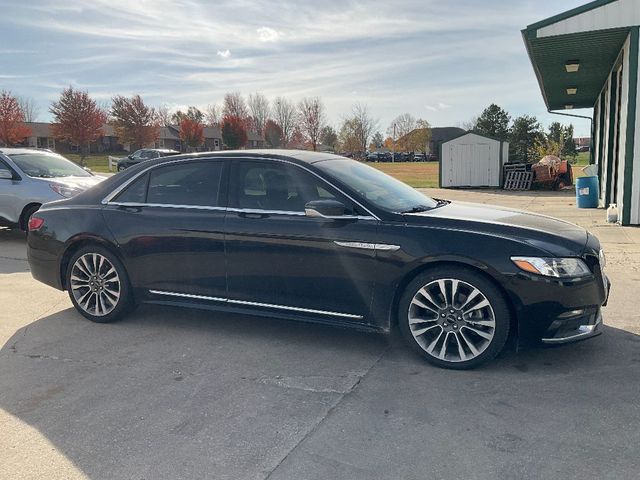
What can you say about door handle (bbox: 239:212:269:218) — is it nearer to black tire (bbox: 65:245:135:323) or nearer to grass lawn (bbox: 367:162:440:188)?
black tire (bbox: 65:245:135:323)

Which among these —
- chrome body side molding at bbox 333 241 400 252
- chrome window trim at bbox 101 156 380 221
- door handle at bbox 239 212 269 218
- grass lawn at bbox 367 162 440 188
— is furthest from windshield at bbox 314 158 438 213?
grass lawn at bbox 367 162 440 188

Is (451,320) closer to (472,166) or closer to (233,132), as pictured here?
(472,166)

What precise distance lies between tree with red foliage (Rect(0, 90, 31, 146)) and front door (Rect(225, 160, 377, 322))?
54.9 metres

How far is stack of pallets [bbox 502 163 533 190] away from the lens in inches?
870

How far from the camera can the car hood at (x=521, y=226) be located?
3.79 m

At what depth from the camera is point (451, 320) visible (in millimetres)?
3879

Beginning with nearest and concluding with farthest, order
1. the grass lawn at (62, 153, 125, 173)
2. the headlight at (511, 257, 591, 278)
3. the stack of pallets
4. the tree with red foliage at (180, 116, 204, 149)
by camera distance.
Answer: the headlight at (511, 257, 591, 278) → the stack of pallets → the grass lawn at (62, 153, 125, 173) → the tree with red foliage at (180, 116, 204, 149)

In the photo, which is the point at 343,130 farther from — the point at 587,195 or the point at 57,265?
the point at 57,265

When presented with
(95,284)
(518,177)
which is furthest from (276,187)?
(518,177)

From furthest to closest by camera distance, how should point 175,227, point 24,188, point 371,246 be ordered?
point 24,188 → point 175,227 → point 371,246

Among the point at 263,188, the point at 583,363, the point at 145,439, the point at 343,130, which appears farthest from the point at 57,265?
the point at 343,130

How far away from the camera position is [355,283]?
4.10 meters

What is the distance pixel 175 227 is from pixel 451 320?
96.6 inches

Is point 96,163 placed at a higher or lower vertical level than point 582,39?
lower
